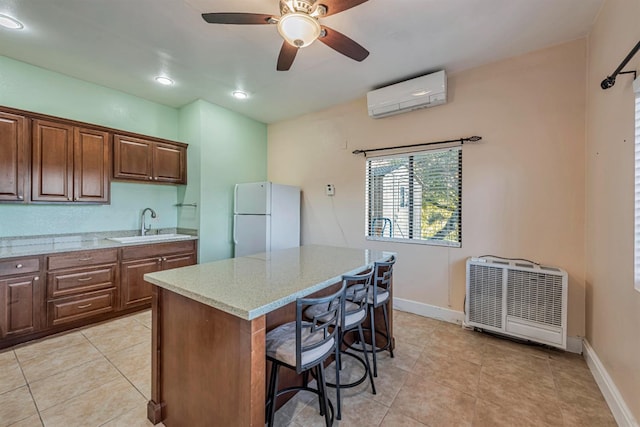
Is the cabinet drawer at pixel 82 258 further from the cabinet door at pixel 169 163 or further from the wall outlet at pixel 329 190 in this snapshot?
the wall outlet at pixel 329 190

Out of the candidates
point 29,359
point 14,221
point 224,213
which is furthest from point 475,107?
point 14,221

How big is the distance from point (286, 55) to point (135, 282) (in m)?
3.00

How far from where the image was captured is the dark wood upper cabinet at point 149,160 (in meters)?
3.25

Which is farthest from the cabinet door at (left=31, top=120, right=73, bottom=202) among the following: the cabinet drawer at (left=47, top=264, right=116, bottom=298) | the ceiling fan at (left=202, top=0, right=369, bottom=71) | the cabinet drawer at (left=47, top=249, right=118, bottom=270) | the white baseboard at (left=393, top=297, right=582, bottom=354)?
the white baseboard at (left=393, top=297, right=582, bottom=354)

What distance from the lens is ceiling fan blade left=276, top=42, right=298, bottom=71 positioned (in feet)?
6.40

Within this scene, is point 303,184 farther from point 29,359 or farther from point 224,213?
point 29,359

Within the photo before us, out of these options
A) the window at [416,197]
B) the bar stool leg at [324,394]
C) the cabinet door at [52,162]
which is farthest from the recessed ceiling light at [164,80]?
the bar stool leg at [324,394]

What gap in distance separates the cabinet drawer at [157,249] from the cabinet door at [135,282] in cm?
6

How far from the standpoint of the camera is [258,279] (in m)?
1.52

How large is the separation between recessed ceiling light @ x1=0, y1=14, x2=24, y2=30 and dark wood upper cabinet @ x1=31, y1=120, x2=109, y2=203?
31.9 inches

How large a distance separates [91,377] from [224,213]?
2.39 metres

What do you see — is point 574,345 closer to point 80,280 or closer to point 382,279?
point 382,279

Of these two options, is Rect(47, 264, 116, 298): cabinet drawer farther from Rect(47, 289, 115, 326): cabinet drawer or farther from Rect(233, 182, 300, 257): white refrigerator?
Rect(233, 182, 300, 257): white refrigerator

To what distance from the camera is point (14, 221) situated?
2.74m
